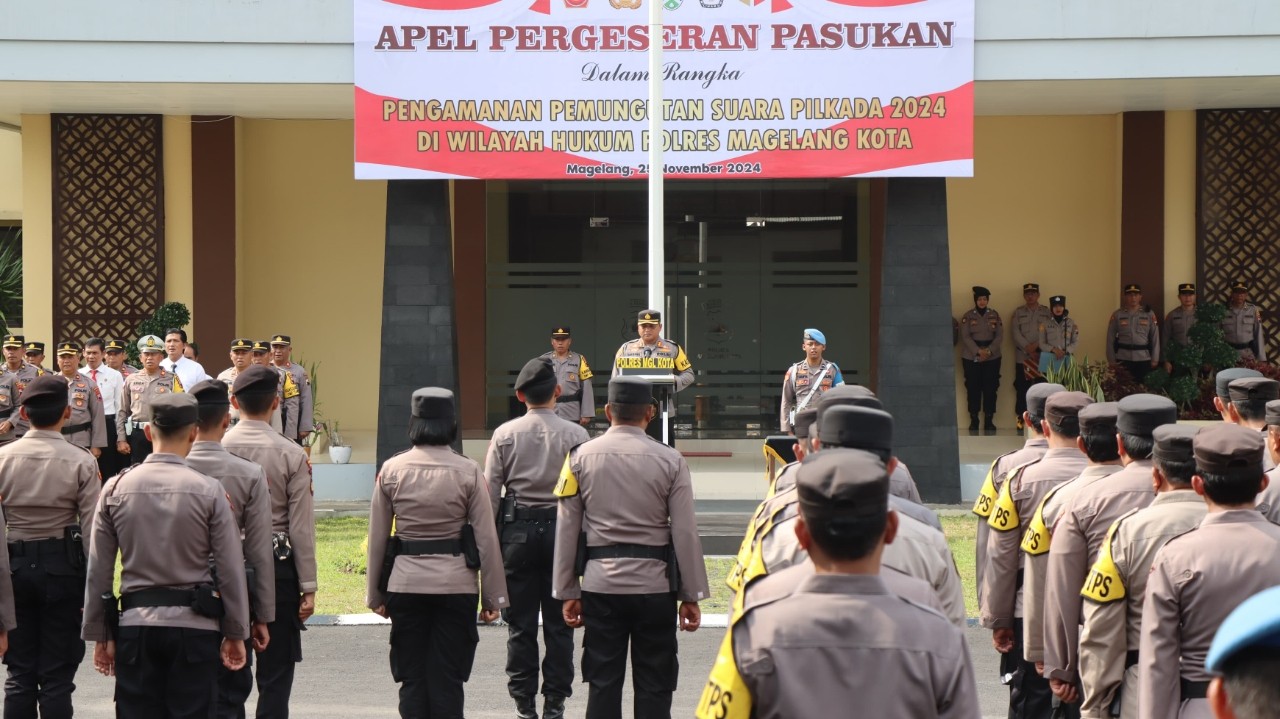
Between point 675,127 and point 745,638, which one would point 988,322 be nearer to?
point 675,127

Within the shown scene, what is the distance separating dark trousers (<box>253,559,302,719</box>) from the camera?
6.45m

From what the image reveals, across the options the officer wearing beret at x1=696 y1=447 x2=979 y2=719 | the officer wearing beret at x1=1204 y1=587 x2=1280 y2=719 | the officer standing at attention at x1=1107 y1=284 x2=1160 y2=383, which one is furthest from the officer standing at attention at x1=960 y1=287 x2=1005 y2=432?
the officer wearing beret at x1=1204 y1=587 x2=1280 y2=719

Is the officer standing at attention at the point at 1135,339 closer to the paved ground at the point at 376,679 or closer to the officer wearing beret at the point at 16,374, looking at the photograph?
the paved ground at the point at 376,679

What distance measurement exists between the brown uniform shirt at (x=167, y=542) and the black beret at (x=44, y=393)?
115 cm

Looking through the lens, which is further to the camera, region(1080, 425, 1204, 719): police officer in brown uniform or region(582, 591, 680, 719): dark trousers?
region(582, 591, 680, 719): dark trousers

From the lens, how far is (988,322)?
18469 millimetres

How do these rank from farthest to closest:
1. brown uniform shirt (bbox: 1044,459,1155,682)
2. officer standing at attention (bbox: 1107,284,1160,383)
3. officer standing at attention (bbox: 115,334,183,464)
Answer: officer standing at attention (bbox: 1107,284,1160,383)
officer standing at attention (bbox: 115,334,183,464)
brown uniform shirt (bbox: 1044,459,1155,682)

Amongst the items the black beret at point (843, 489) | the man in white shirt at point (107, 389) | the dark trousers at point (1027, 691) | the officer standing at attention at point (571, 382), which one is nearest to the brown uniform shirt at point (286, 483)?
the dark trousers at point (1027, 691)

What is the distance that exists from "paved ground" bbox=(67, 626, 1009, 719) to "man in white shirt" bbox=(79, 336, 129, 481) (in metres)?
6.28

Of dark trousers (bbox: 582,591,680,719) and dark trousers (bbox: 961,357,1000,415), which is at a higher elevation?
dark trousers (bbox: 961,357,1000,415)

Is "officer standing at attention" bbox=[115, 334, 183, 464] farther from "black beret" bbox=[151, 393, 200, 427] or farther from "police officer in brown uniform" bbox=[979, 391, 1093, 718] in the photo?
"police officer in brown uniform" bbox=[979, 391, 1093, 718]

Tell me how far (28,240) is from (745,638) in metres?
16.0

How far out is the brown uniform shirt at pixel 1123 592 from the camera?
183 inches

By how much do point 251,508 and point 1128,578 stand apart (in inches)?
136
